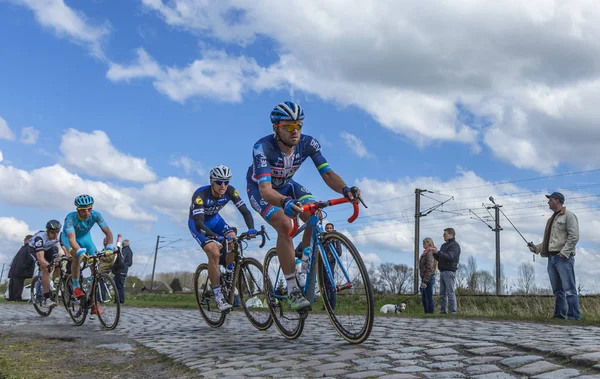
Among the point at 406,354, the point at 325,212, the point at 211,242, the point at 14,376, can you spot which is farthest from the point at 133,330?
the point at 406,354

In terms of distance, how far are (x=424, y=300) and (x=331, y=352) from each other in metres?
9.92

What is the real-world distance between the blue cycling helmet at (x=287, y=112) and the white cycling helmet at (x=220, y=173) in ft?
9.89

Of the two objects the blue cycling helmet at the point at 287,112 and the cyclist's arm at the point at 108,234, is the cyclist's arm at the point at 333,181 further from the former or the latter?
the cyclist's arm at the point at 108,234

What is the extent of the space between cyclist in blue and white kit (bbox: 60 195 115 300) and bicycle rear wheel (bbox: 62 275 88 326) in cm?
16

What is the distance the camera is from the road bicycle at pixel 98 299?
1042 cm

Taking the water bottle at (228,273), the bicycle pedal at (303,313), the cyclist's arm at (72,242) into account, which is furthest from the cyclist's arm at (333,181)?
the cyclist's arm at (72,242)

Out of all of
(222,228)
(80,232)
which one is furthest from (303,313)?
(80,232)

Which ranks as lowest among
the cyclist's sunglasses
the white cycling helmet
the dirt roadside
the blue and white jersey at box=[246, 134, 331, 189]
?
the dirt roadside

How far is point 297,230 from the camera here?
679 centimetres

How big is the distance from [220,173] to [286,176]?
2.69 m

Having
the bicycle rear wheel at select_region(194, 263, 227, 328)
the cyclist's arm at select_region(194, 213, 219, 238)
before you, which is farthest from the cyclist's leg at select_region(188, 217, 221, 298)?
the bicycle rear wheel at select_region(194, 263, 227, 328)

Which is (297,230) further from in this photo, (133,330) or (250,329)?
(133,330)

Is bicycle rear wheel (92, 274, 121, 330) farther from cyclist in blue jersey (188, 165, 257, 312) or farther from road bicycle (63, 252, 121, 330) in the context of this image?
cyclist in blue jersey (188, 165, 257, 312)

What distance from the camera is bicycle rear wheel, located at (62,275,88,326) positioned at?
11266 millimetres
